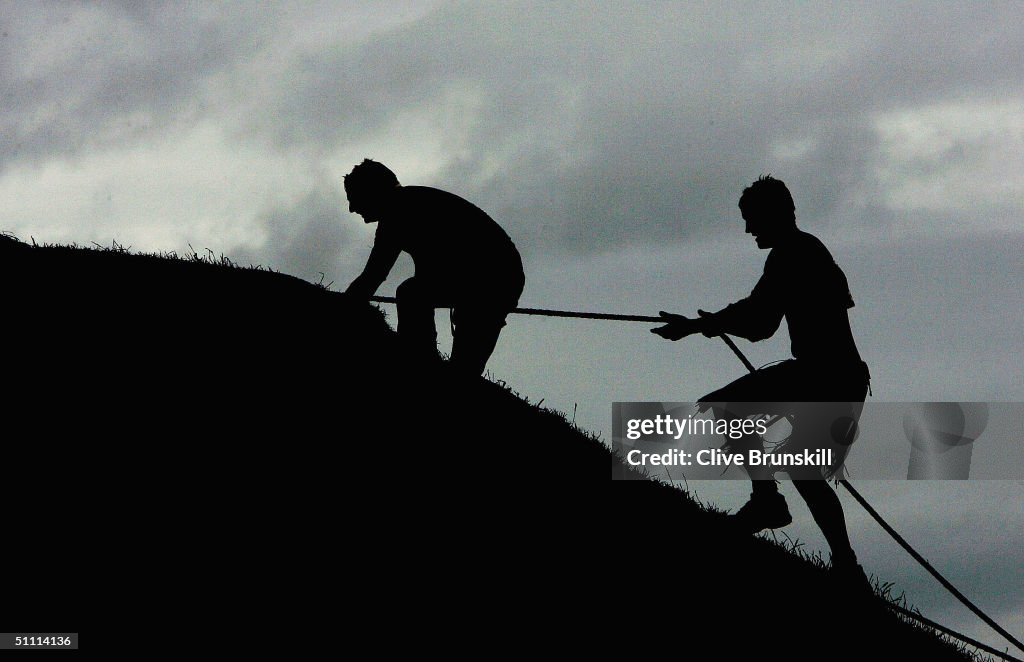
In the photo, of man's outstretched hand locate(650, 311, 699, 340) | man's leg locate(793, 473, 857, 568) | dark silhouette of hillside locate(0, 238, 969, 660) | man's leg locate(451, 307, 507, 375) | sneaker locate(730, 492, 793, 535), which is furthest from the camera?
man's leg locate(451, 307, 507, 375)

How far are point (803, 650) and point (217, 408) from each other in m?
5.40

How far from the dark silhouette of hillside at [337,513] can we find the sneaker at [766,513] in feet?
1.65

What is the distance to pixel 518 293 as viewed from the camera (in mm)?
10891

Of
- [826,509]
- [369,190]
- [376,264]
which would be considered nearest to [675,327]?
[826,509]

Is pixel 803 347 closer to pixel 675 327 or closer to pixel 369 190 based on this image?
pixel 675 327

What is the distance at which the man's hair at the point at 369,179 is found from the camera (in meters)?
10.5

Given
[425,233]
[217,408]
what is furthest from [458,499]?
[425,233]

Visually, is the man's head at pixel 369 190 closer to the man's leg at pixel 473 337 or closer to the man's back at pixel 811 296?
the man's leg at pixel 473 337

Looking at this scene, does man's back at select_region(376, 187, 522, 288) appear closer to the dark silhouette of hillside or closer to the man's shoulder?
the dark silhouette of hillside

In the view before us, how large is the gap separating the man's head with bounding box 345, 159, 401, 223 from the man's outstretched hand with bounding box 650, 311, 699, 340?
10.7ft

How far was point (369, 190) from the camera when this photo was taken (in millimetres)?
10500

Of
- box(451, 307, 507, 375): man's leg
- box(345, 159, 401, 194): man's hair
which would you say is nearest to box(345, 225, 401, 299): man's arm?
box(345, 159, 401, 194): man's hair

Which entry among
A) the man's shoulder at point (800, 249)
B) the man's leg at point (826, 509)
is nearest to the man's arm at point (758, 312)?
the man's shoulder at point (800, 249)

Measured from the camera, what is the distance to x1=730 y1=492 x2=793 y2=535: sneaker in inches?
331
